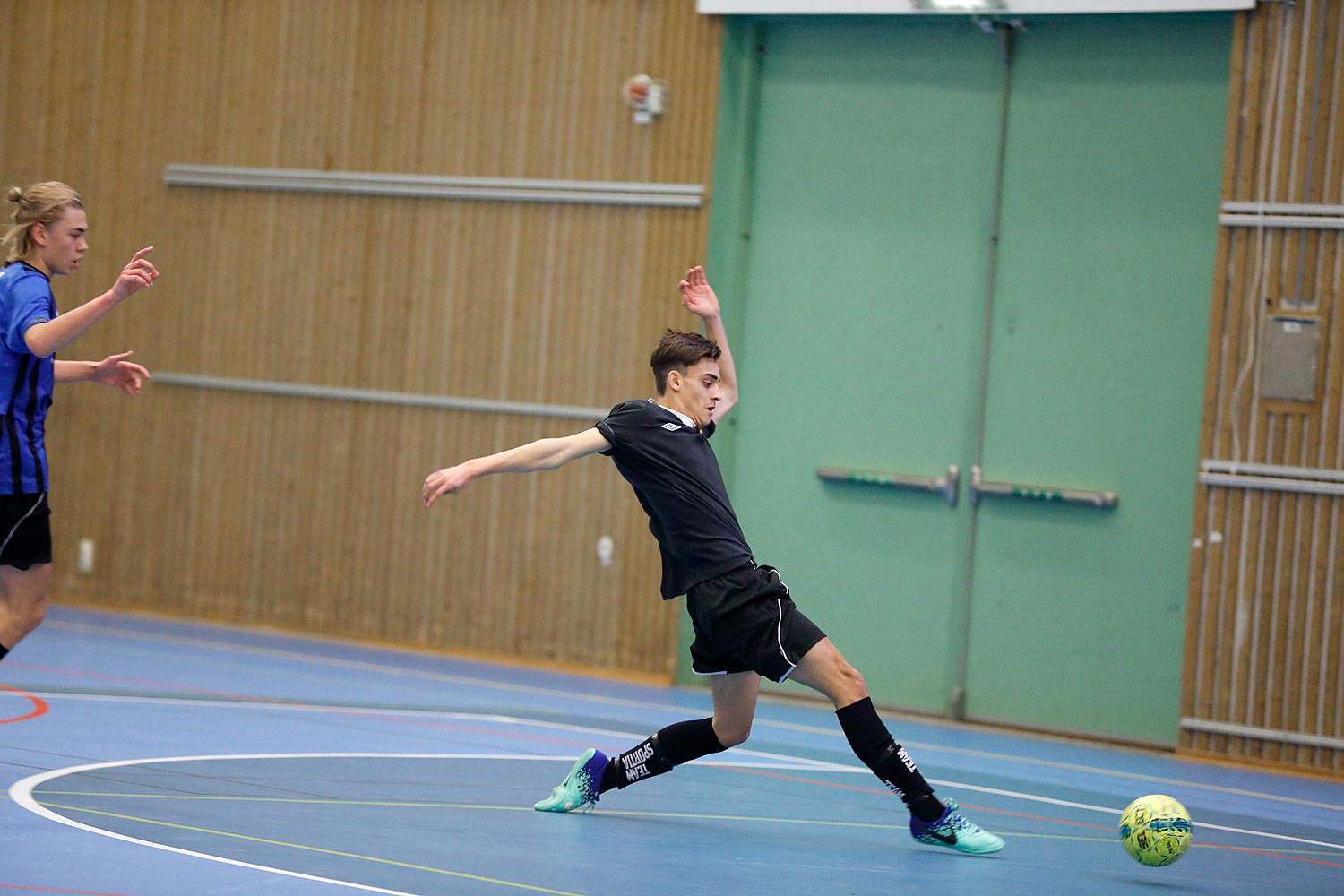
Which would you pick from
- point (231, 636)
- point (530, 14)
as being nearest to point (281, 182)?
point (530, 14)

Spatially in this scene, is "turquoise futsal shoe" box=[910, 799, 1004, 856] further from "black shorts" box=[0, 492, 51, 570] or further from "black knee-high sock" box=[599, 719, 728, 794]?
"black shorts" box=[0, 492, 51, 570]

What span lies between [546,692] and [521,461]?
466cm

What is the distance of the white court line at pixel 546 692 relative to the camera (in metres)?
7.41

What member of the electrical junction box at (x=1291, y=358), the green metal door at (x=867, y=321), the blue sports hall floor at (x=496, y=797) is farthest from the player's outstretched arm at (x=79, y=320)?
the electrical junction box at (x=1291, y=358)

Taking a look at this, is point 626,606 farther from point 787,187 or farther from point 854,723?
point 854,723

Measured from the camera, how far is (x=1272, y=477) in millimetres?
8328

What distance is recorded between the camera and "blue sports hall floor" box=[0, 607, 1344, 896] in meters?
4.22

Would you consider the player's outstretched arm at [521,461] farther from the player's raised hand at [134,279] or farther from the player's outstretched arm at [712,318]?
the player's raised hand at [134,279]

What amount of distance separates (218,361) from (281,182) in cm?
→ 151

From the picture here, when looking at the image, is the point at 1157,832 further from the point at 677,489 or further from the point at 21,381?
the point at 21,381

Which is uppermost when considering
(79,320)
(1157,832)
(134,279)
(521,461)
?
(134,279)

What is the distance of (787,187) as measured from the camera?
32.3ft

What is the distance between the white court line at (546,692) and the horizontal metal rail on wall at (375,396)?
6.23 feet

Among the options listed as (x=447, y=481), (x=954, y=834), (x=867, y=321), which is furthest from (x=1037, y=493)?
(x=447, y=481)
